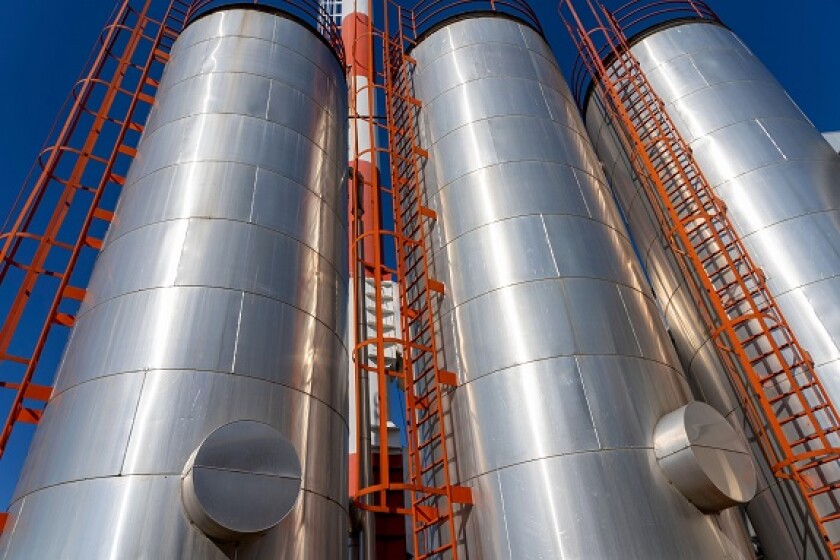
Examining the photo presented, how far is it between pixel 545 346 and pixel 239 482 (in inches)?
140

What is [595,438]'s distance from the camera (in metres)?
6.78

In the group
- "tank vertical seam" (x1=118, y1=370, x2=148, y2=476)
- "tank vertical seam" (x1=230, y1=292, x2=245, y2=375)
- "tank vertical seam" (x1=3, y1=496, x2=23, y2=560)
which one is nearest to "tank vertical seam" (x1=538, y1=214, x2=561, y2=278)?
"tank vertical seam" (x1=230, y1=292, x2=245, y2=375)

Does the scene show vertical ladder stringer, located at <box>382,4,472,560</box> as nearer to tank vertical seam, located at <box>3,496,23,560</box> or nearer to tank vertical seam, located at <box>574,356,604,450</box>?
tank vertical seam, located at <box>574,356,604,450</box>

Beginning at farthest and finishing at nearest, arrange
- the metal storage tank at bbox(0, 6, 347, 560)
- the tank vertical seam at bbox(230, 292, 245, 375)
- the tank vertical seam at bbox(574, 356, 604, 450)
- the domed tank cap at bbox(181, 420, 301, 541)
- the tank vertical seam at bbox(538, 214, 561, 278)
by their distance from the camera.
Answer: the tank vertical seam at bbox(538, 214, 561, 278), the tank vertical seam at bbox(574, 356, 604, 450), the tank vertical seam at bbox(230, 292, 245, 375), the metal storage tank at bbox(0, 6, 347, 560), the domed tank cap at bbox(181, 420, 301, 541)

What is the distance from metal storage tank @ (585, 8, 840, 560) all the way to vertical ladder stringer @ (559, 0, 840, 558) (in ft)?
0.78

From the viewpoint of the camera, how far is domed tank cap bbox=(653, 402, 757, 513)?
651cm

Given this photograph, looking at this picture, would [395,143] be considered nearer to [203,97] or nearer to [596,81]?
[203,97]

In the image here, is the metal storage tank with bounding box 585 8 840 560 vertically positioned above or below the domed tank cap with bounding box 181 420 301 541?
above

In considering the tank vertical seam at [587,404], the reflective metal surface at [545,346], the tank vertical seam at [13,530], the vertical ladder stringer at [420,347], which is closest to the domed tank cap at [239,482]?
the tank vertical seam at [13,530]

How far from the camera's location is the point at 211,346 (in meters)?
6.61

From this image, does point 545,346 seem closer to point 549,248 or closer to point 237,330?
point 549,248

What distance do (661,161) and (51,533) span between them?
32.6 feet

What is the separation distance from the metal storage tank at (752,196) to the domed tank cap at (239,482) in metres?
6.03

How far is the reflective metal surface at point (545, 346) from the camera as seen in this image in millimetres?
6484
